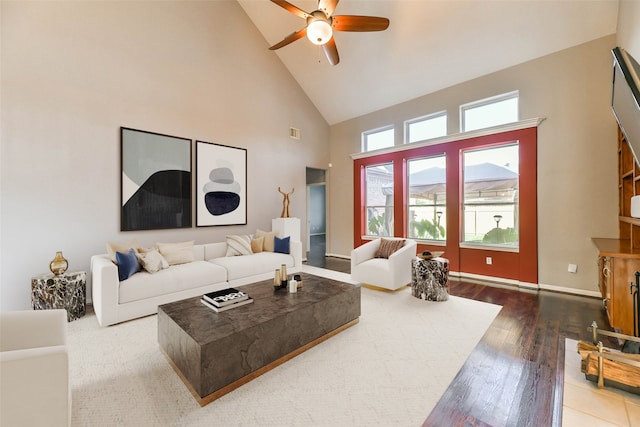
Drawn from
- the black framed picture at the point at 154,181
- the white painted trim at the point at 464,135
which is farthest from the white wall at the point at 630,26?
the black framed picture at the point at 154,181

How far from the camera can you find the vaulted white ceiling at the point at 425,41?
3.51 metres

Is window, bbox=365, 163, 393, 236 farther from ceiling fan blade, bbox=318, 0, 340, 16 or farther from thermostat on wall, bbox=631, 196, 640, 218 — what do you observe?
thermostat on wall, bbox=631, 196, 640, 218

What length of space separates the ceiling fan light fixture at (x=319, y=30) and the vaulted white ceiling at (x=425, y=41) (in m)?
1.90

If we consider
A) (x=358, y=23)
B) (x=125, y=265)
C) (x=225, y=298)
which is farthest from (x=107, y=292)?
(x=358, y=23)

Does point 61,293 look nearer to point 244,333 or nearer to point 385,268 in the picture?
point 244,333

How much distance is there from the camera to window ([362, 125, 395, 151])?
19.6 ft

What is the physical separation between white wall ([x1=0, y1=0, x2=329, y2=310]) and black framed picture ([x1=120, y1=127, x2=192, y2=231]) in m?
0.12

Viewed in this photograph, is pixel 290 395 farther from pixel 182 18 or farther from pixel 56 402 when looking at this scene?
pixel 182 18

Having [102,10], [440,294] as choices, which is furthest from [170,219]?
[440,294]

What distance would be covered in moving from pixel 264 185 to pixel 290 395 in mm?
4444

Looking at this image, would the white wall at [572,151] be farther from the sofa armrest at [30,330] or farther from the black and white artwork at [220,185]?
the sofa armrest at [30,330]

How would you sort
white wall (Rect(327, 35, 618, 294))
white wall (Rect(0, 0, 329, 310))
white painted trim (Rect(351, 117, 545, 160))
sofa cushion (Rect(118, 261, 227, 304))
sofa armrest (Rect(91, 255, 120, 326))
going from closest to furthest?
sofa armrest (Rect(91, 255, 120, 326)), sofa cushion (Rect(118, 261, 227, 304)), white wall (Rect(0, 0, 329, 310)), white wall (Rect(327, 35, 618, 294)), white painted trim (Rect(351, 117, 545, 160))

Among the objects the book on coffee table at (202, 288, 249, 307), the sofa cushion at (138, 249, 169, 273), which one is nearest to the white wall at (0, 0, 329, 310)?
the sofa cushion at (138, 249, 169, 273)

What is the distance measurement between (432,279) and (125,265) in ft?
12.5
